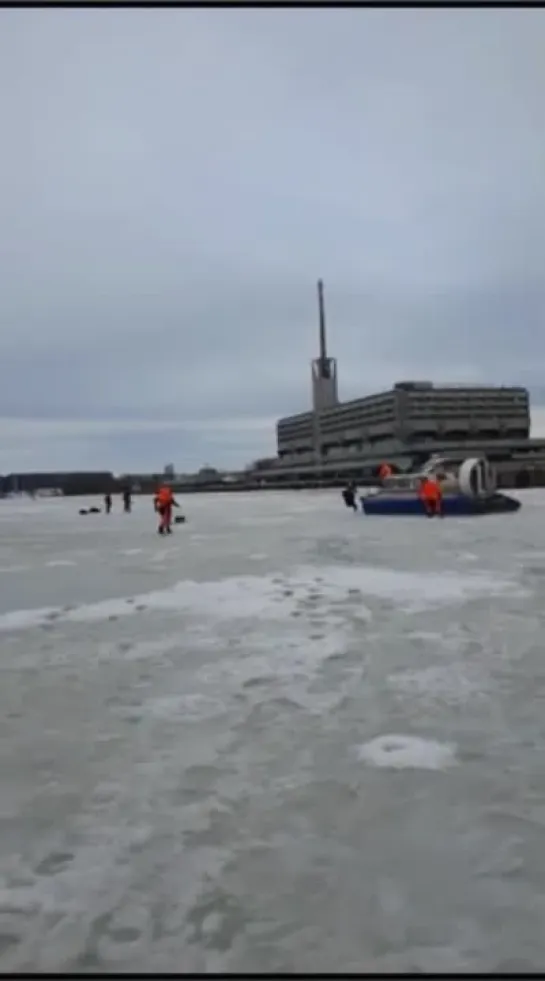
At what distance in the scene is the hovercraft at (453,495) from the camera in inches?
888

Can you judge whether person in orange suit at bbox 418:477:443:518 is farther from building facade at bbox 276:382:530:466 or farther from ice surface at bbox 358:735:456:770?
building facade at bbox 276:382:530:466

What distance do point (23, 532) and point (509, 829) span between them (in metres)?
20.7

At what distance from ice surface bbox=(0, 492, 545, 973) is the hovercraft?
640 inches

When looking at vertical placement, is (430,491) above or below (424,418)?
below

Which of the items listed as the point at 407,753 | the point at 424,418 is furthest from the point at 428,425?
the point at 407,753

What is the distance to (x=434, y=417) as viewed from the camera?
7681 centimetres

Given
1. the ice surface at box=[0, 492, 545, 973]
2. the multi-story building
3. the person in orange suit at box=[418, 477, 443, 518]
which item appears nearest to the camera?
the ice surface at box=[0, 492, 545, 973]

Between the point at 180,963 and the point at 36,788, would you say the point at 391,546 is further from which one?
the point at 180,963

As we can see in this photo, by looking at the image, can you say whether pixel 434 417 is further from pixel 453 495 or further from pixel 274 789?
pixel 274 789

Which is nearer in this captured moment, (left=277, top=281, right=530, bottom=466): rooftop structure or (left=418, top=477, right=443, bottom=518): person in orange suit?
(left=418, top=477, right=443, bottom=518): person in orange suit

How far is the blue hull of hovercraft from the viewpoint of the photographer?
22.5 meters

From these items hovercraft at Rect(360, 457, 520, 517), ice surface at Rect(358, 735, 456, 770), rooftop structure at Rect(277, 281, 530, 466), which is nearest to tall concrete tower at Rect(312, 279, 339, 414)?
rooftop structure at Rect(277, 281, 530, 466)

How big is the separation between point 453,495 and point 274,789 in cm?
2092

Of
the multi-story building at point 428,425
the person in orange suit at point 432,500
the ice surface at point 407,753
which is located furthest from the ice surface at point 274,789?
the multi-story building at point 428,425
